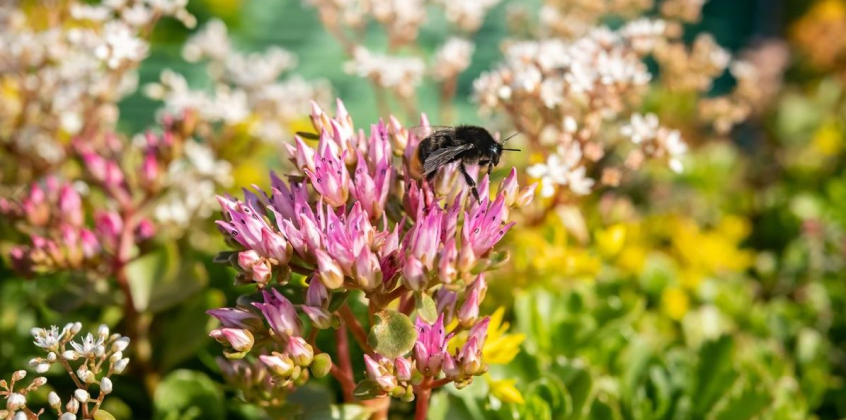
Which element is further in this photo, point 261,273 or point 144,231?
point 144,231

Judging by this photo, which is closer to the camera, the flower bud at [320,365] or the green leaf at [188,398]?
the flower bud at [320,365]

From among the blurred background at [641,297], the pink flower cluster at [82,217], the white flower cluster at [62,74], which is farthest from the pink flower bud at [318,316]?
the white flower cluster at [62,74]

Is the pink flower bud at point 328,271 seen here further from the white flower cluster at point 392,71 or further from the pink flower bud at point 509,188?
the white flower cluster at point 392,71

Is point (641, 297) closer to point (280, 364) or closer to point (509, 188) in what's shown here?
point (509, 188)

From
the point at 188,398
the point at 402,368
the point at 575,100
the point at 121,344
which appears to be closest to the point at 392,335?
the point at 402,368

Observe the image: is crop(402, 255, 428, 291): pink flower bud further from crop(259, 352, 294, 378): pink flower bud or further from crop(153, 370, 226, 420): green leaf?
crop(153, 370, 226, 420): green leaf

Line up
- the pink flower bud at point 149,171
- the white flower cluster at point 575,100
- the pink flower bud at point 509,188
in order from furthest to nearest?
the pink flower bud at point 149,171 → the white flower cluster at point 575,100 → the pink flower bud at point 509,188

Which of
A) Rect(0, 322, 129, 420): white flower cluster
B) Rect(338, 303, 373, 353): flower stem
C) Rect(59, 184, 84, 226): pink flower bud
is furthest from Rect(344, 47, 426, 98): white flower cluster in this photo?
Rect(0, 322, 129, 420): white flower cluster
